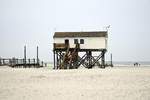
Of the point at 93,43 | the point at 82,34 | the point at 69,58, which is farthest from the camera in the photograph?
the point at 69,58

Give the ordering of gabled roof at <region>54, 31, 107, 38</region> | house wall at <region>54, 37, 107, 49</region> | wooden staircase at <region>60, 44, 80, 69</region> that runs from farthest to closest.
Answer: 1. gabled roof at <region>54, 31, 107, 38</region>
2. wooden staircase at <region>60, 44, 80, 69</region>
3. house wall at <region>54, 37, 107, 49</region>

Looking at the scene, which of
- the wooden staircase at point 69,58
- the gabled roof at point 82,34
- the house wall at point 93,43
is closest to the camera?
the house wall at point 93,43

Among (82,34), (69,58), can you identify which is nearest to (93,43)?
(82,34)

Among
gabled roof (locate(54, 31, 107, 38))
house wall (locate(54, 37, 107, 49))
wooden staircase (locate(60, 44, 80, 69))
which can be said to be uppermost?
gabled roof (locate(54, 31, 107, 38))

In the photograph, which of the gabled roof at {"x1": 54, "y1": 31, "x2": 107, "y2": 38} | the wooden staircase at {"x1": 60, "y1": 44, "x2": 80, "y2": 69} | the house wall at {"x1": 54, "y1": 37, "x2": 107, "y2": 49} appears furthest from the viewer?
the gabled roof at {"x1": 54, "y1": 31, "x2": 107, "y2": 38}

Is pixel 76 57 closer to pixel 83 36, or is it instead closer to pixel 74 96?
pixel 83 36

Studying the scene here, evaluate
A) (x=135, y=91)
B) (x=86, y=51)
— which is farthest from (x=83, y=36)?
(x=135, y=91)

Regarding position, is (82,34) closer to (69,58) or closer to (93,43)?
(93,43)

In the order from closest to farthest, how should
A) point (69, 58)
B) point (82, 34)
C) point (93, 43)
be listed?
point (93, 43) < point (82, 34) < point (69, 58)

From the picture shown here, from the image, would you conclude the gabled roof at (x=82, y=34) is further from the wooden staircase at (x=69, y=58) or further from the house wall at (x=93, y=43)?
the wooden staircase at (x=69, y=58)

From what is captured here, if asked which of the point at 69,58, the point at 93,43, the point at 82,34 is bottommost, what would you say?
the point at 69,58

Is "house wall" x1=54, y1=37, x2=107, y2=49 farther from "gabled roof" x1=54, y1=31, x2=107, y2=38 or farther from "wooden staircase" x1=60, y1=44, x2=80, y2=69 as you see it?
"wooden staircase" x1=60, y1=44, x2=80, y2=69

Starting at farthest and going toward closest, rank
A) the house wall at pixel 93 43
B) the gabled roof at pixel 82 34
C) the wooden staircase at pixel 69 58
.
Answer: the gabled roof at pixel 82 34, the wooden staircase at pixel 69 58, the house wall at pixel 93 43

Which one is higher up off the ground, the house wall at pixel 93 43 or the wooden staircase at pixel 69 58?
the house wall at pixel 93 43
